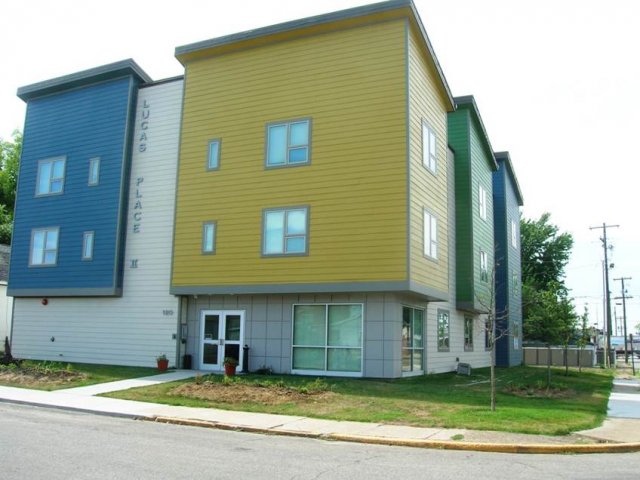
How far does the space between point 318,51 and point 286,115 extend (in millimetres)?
2469

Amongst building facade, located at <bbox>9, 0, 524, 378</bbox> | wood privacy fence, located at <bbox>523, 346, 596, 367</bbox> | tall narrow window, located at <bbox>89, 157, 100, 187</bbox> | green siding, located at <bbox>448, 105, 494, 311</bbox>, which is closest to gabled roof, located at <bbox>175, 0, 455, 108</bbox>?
building facade, located at <bbox>9, 0, 524, 378</bbox>

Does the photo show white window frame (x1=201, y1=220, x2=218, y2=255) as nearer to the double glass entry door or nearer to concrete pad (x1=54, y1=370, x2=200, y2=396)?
the double glass entry door

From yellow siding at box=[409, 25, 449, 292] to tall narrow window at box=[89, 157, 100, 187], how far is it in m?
13.4

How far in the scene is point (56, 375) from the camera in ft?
64.5

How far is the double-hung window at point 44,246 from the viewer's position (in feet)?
86.6

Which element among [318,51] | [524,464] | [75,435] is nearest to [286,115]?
[318,51]

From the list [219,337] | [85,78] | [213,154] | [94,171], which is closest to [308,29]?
[213,154]

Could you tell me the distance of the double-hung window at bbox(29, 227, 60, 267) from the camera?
26.4 metres

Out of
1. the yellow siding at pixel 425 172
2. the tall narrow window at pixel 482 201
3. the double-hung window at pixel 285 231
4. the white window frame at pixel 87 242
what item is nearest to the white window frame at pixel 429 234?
the yellow siding at pixel 425 172

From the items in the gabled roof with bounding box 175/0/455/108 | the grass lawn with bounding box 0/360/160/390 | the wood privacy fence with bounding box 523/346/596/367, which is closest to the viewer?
the grass lawn with bounding box 0/360/160/390

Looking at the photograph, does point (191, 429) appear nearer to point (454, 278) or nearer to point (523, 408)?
point (523, 408)

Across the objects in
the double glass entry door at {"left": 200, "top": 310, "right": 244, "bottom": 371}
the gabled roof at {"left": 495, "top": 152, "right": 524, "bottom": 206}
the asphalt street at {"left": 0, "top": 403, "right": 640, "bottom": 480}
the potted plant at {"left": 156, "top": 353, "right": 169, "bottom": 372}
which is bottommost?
the asphalt street at {"left": 0, "top": 403, "right": 640, "bottom": 480}

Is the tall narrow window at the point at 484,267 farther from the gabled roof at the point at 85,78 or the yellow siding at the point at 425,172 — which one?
the gabled roof at the point at 85,78

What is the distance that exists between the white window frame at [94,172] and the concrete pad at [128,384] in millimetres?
9298
